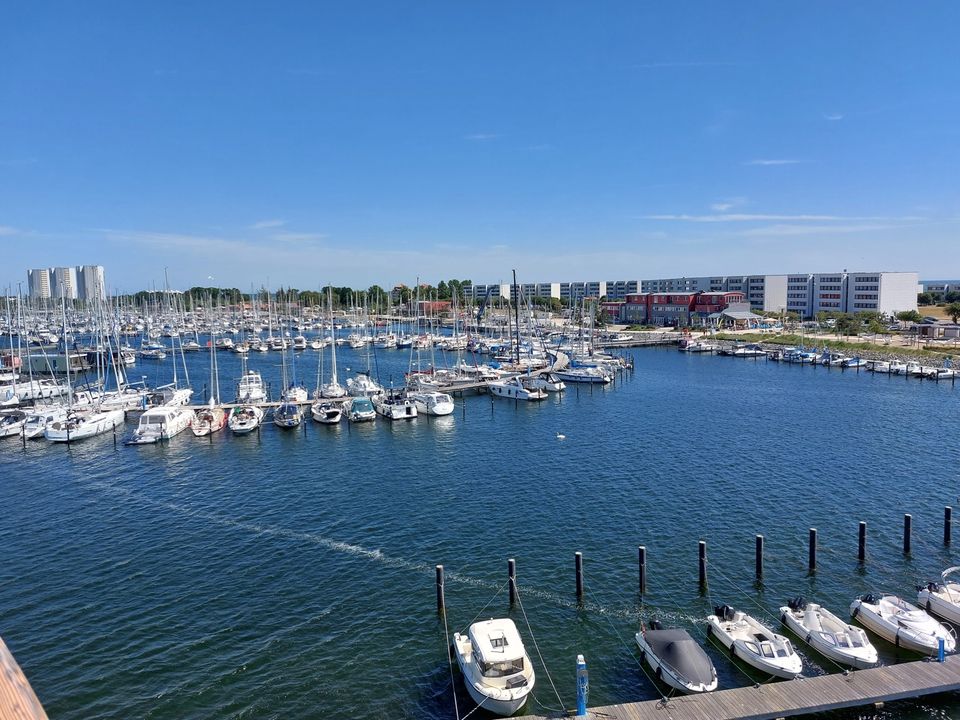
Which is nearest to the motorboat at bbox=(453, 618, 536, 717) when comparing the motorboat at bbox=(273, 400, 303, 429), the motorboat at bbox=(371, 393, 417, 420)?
the motorboat at bbox=(273, 400, 303, 429)

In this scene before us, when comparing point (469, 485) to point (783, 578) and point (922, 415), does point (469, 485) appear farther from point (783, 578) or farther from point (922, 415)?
point (922, 415)

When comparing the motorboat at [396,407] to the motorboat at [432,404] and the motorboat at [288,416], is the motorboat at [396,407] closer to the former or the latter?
the motorboat at [432,404]

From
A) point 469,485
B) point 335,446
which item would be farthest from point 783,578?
point 335,446

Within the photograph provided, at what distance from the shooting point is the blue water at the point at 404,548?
20.9 metres

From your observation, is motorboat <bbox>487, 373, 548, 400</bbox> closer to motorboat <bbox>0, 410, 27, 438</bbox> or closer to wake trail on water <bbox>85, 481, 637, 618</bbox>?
wake trail on water <bbox>85, 481, 637, 618</bbox>

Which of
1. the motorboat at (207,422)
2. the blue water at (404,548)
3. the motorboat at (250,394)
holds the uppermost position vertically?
the motorboat at (250,394)

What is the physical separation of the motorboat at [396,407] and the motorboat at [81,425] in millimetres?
22223

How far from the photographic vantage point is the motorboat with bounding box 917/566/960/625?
22.6 meters

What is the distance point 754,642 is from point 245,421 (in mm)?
43102

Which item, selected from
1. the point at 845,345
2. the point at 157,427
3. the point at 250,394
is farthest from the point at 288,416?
the point at 845,345

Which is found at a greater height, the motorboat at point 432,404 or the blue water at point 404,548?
the motorboat at point 432,404

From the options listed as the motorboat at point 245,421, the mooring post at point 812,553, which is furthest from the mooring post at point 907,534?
the motorboat at point 245,421

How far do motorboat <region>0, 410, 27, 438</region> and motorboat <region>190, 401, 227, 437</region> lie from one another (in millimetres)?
13322

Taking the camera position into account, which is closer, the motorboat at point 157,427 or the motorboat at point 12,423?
the motorboat at point 157,427
